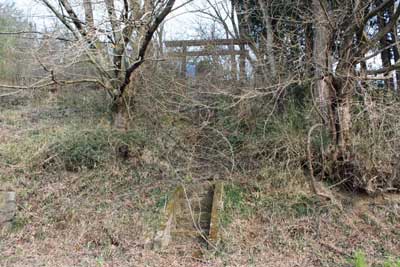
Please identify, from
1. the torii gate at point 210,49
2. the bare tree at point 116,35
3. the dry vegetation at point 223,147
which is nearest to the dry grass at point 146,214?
the dry vegetation at point 223,147

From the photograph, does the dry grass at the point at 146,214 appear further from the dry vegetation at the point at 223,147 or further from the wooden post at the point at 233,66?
the wooden post at the point at 233,66

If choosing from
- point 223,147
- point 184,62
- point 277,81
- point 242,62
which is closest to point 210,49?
point 184,62

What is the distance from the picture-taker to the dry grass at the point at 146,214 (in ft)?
14.1

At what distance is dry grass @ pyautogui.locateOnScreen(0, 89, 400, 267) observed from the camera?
4293 mm

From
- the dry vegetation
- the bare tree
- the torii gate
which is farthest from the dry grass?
the torii gate

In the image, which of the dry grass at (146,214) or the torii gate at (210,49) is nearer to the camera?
the dry grass at (146,214)

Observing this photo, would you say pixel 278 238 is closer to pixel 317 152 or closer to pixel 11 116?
pixel 317 152

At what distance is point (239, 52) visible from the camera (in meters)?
7.93

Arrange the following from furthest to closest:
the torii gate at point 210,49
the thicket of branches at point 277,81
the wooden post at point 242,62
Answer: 1. the torii gate at point 210,49
2. the wooden post at point 242,62
3. the thicket of branches at point 277,81

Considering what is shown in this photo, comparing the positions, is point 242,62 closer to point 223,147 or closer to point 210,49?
point 210,49

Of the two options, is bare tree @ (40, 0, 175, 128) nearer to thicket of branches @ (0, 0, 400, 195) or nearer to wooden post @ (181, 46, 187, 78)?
thicket of branches @ (0, 0, 400, 195)

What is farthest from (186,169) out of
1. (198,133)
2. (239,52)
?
(239,52)

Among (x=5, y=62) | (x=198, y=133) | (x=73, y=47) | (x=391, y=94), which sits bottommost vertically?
(x=198, y=133)

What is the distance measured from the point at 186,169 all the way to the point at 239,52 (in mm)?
3443
